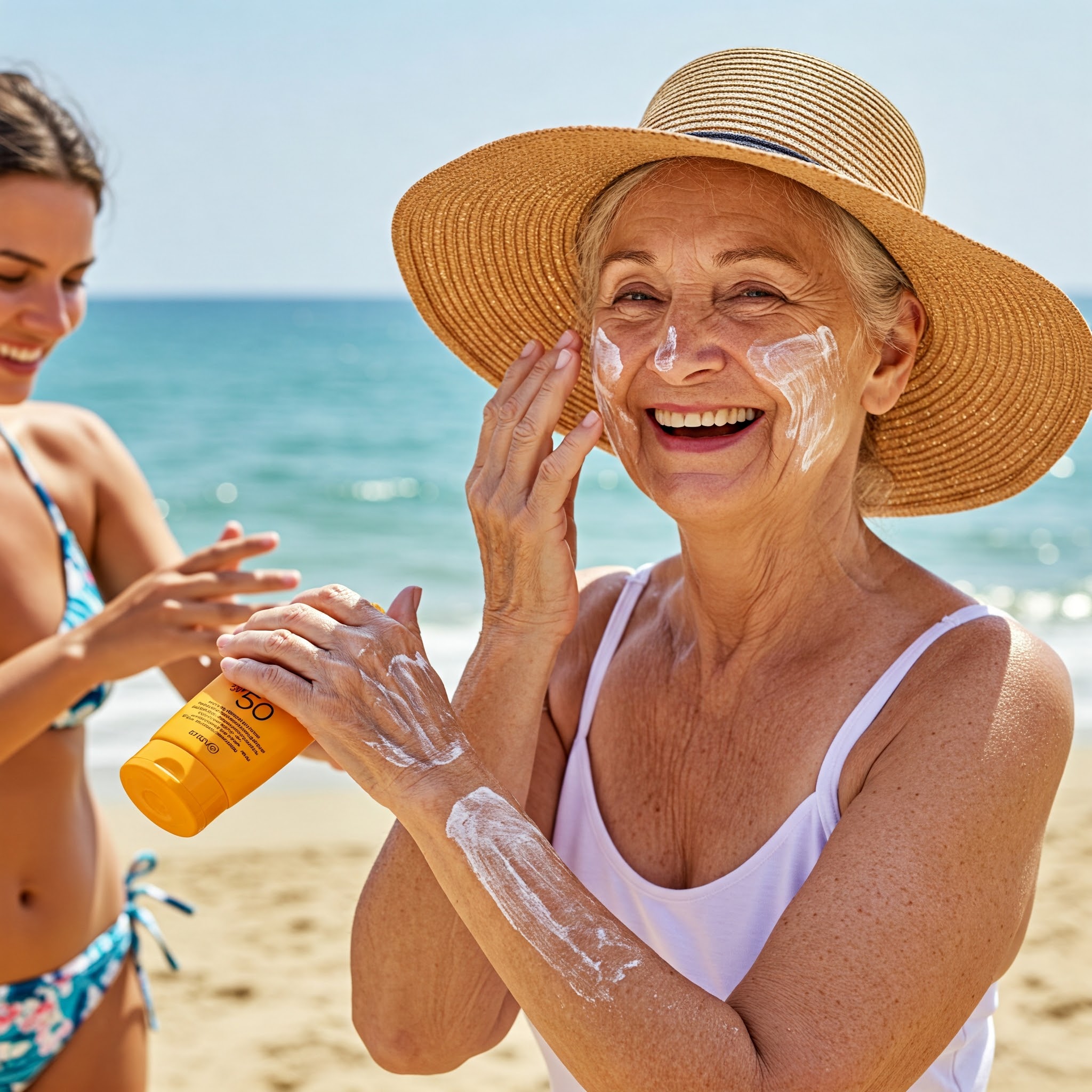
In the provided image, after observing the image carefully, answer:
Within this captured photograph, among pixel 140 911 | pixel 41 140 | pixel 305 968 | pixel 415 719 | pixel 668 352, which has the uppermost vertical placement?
Answer: pixel 668 352

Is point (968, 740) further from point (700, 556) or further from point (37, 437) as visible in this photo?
point (37, 437)

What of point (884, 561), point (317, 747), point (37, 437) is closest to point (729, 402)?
point (884, 561)

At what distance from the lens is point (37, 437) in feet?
10.1

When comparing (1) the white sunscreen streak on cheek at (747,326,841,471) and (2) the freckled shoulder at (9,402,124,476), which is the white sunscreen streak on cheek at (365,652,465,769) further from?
(2) the freckled shoulder at (9,402,124,476)

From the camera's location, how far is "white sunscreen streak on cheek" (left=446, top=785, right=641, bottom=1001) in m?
1.56

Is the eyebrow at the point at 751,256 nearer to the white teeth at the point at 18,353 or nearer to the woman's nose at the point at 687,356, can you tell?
the woman's nose at the point at 687,356

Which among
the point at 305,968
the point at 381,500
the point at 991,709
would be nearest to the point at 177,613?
the point at 991,709

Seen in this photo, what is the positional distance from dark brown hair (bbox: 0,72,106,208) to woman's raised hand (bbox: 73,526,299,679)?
108 centimetres

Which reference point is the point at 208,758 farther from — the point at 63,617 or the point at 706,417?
the point at 63,617

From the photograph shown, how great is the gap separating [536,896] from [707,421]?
2.77 feet

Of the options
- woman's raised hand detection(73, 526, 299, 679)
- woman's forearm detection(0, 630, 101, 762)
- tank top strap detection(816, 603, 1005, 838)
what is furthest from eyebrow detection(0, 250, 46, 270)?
tank top strap detection(816, 603, 1005, 838)

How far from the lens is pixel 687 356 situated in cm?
198

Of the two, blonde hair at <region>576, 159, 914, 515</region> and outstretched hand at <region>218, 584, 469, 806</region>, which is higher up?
blonde hair at <region>576, 159, 914, 515</region>

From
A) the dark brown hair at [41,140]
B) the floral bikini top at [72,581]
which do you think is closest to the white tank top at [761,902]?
the floral bikini top at [72,581]
